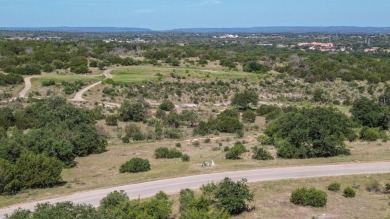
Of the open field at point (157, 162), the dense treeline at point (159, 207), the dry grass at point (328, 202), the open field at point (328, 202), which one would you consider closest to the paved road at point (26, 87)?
the open field at point (157, 162)

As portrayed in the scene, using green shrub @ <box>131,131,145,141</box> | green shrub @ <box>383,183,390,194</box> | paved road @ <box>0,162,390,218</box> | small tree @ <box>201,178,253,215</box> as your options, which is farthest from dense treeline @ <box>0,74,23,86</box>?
green shrub @ <box>383,183,390,194</box>

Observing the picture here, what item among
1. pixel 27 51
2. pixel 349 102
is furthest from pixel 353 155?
pixel 27 51

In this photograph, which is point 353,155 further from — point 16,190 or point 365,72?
point 365,72

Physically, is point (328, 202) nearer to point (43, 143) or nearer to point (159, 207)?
point (159, 207)

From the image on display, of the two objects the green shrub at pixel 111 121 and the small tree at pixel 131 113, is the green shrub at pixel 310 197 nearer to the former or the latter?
the green shrub at pixel 111 121

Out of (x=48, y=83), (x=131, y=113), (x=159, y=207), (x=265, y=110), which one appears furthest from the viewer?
(x=48, y=83)

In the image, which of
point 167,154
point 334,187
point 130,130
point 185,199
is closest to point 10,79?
point 130,130

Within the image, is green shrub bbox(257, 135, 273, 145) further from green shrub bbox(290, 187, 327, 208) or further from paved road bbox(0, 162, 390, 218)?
green shrub bbox(290, 187, 327, 208)
